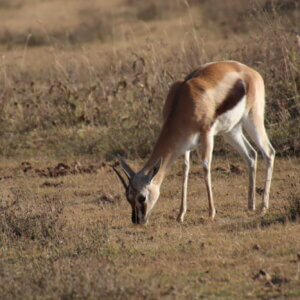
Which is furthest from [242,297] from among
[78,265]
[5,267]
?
[5,267]

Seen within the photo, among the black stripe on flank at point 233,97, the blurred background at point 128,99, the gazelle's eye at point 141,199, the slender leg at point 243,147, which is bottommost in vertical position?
the blurred background at point 128,99

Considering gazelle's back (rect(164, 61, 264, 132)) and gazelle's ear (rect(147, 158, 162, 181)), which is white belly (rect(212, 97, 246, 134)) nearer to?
gazelle's back (rect(164, 61, 264, 132))

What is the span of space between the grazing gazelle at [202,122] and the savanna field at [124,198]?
1.25 ft

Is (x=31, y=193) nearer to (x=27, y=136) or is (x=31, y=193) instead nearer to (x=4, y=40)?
(x=27, y=136)

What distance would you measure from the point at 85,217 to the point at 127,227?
79 cm

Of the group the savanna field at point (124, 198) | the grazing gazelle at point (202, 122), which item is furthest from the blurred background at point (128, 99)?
the grazing gazelle at point (202, 122)

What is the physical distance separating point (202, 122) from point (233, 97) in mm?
593

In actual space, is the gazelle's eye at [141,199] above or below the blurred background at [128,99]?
above

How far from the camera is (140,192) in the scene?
26.8 ft

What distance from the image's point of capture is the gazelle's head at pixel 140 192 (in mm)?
8164

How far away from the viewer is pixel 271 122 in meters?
12.2

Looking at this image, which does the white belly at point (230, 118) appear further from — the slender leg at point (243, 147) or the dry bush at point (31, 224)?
the dry bush at point (31, 224)

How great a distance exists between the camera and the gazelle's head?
8.16 m

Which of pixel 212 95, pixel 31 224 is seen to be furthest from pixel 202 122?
pixel 31 224
